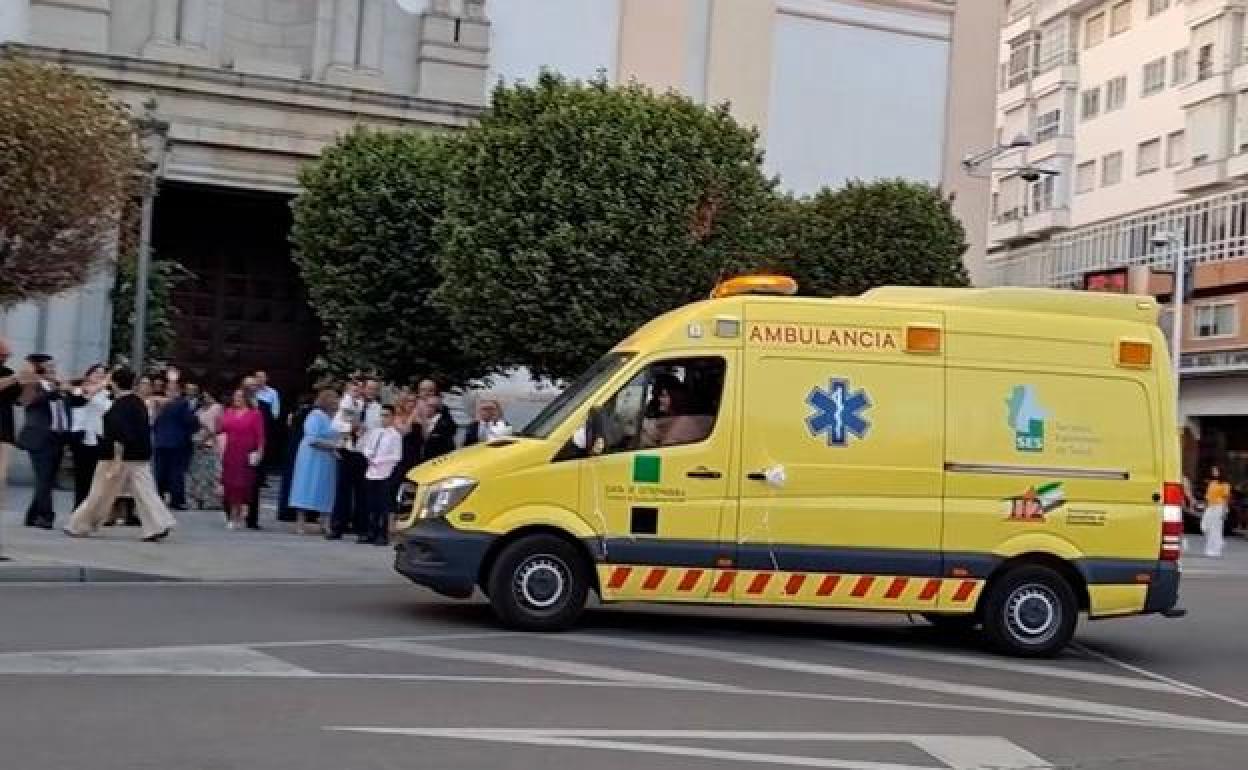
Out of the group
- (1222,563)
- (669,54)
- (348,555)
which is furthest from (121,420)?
(1222,563)

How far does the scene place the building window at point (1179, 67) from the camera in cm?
5934

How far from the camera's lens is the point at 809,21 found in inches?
1217

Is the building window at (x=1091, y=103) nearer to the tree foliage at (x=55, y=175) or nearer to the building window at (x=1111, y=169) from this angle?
the building window at (x=1111, y=169)

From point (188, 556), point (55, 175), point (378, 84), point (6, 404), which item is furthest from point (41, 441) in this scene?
point (378, 84)

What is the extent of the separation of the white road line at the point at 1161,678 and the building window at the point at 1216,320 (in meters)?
39.3

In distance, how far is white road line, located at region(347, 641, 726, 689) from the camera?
1067 centimetres

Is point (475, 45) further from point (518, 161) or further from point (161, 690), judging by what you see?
point (161, 690)

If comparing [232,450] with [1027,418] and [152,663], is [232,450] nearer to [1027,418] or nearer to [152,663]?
[152,663]

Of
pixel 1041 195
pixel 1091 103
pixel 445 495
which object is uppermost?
pixel 1091 103

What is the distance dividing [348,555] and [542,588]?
565 centimetres

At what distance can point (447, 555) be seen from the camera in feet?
41.6

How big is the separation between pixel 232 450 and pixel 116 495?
2.52 metres

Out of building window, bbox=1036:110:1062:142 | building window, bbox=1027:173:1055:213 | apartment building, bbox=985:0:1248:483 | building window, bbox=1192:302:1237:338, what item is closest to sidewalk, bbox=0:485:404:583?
apartment building, bbox=985:0:1248:483

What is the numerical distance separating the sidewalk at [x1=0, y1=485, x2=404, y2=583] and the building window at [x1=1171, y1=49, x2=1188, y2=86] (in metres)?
47.0
